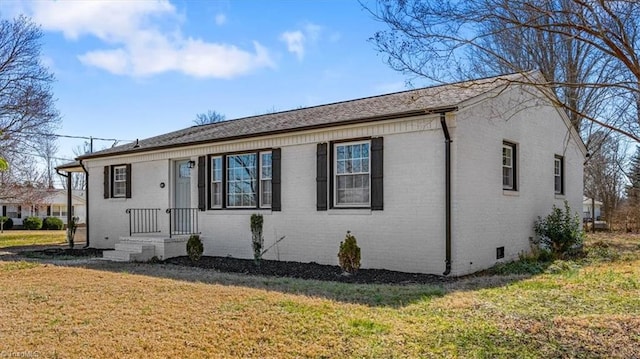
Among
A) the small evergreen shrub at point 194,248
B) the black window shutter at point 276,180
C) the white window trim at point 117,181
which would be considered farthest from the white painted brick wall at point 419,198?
the white window trim at point 117,181

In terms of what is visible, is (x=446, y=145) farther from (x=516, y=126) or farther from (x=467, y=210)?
(x=516, y=126)

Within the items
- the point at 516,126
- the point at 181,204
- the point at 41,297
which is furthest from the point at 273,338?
the point at 181,204

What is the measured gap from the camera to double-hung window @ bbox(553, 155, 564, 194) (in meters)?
14.2

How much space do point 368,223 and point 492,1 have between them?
5.42 metres

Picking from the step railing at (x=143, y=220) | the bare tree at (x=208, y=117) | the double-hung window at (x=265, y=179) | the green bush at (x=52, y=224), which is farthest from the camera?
the bare tree at (x=208, y=117)

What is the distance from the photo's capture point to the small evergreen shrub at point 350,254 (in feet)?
31.7

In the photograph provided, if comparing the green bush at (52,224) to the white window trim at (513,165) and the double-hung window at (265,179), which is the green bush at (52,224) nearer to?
the double-hung window at (265,179)

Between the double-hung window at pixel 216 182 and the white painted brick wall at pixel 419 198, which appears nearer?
the white painted brick wall at pixel 419 198

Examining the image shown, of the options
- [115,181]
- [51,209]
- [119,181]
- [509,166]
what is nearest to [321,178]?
[509,166]

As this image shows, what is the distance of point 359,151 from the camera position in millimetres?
10711

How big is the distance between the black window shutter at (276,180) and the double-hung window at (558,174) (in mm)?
7790

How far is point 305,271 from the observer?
1036 centimetres

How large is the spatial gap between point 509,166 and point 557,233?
2.05m

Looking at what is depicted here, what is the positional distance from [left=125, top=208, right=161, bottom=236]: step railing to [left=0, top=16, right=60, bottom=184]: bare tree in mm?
10605
